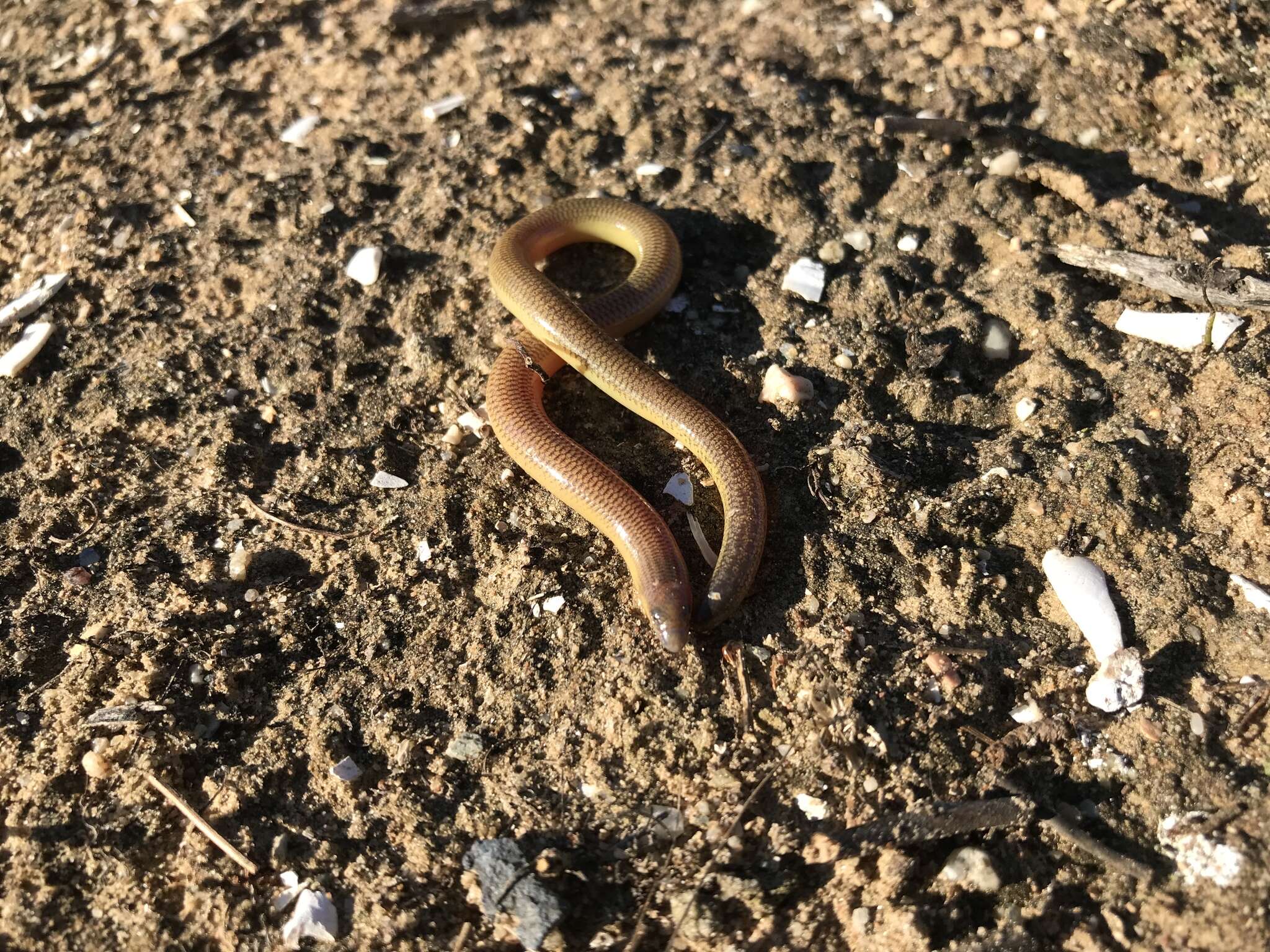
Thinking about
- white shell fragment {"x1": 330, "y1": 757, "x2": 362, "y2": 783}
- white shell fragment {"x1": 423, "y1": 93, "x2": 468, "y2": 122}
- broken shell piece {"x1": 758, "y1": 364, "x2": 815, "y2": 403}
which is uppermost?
white shell fragment {"x1": 423, "y1": 93, "x2": 468, "y2": 122}

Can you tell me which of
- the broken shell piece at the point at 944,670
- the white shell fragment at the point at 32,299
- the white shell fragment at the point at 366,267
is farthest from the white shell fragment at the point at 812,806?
the white shell fragment at the point at 32,299

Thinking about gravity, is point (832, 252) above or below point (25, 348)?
below

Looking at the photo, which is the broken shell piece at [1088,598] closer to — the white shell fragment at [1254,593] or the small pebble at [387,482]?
the white shell fragment at [1254,593]

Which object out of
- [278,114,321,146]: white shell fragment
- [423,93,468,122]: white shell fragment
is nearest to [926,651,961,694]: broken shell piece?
[423,93,468,122]: white shell fragment

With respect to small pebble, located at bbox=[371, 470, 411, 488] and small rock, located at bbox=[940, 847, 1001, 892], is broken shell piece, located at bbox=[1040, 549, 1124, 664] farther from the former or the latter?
small pebble, located at bbox=[371, 470, 411, 488]

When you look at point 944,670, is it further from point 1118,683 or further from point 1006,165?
point 1006,165

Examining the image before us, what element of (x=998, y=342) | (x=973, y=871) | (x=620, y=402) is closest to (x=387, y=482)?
(x=620, y=402)
